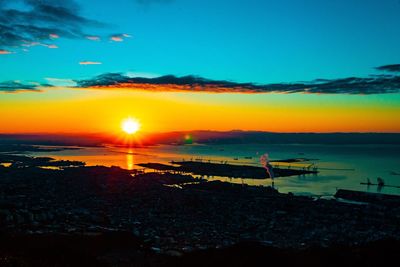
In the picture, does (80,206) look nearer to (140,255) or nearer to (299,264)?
(140,255)

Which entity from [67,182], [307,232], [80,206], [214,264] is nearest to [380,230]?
[307,232]

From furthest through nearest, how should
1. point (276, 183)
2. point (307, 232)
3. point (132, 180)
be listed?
point (276, 183), point (132, 180), point (307, 232)

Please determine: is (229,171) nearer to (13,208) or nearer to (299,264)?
(13,208)

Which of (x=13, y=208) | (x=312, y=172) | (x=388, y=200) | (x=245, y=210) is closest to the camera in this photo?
(x=13, y=208)

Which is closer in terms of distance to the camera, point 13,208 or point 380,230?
point 380,230

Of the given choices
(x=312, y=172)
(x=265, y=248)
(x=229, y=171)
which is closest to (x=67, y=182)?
(x=229, y=171)

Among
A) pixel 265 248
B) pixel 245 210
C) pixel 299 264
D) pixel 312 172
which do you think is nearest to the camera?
pixel 299 264

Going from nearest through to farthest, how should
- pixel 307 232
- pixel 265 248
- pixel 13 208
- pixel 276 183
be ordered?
1. pixel 265 248
2. pixel 307 232
3. pixel 13 208
4. pixel 276 183

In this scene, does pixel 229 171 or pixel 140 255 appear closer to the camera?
pixel 140 255
